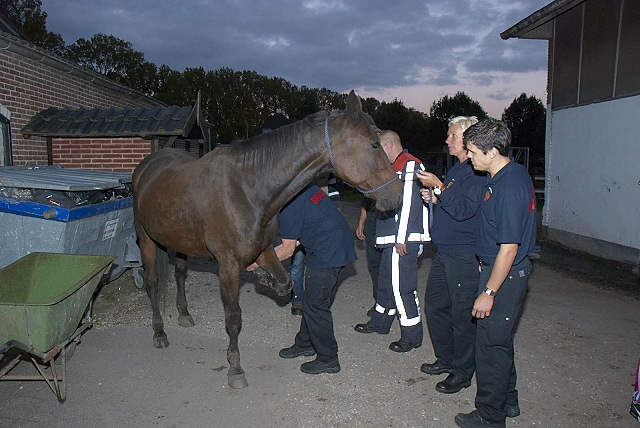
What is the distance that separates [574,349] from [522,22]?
873 cm

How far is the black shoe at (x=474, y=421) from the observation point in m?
3.14

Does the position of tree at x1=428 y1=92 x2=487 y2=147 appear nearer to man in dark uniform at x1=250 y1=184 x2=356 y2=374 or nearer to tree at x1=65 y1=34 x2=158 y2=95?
tree at x1=65 y1=34 x2=158 y2=95

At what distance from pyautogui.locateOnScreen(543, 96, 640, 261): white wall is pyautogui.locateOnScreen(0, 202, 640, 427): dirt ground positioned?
3109mm

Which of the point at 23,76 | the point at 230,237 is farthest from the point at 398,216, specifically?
the point at 23,76

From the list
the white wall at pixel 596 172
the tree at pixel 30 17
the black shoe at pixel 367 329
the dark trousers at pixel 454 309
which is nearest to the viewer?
the dark trousers at pixel 454 309

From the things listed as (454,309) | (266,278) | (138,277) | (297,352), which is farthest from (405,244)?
(138,277)

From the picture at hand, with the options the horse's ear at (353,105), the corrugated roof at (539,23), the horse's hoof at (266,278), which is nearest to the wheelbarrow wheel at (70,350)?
the horse's hoof at (266,278)

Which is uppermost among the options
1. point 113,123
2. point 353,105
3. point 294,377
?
point 113,123

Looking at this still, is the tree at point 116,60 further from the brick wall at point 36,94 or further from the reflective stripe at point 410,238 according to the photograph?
the reflective stripe at point 410,238

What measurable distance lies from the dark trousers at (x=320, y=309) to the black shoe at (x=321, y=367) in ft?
0.11

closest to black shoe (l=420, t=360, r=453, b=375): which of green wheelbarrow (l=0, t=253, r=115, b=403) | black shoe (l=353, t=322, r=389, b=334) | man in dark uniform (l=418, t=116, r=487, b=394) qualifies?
man in dark uniform (l=418, t=116, r=487, b=394)

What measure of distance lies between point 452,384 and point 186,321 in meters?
3.03

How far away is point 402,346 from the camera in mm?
4570

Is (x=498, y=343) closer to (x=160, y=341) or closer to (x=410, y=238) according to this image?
(x=410, y=238)
